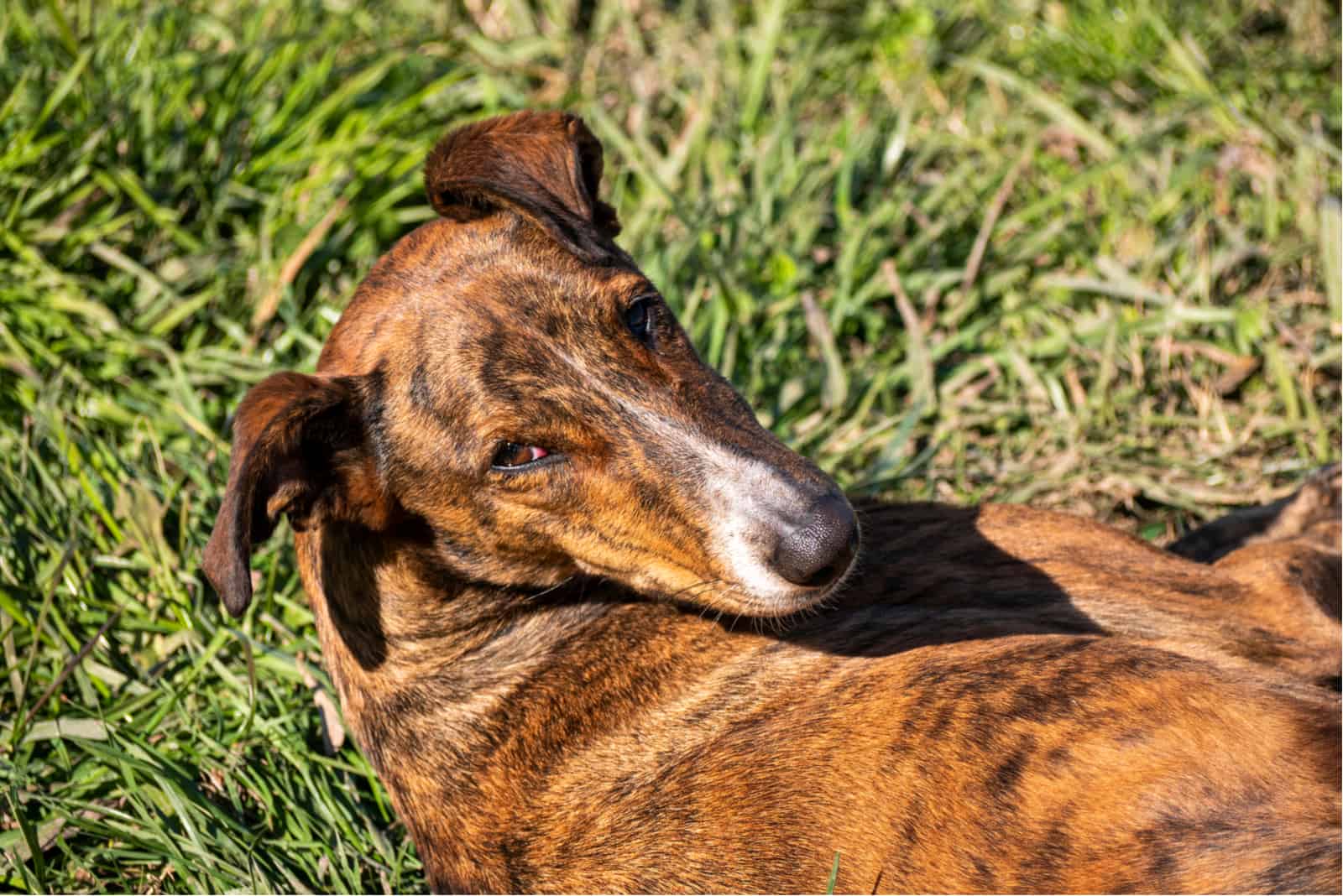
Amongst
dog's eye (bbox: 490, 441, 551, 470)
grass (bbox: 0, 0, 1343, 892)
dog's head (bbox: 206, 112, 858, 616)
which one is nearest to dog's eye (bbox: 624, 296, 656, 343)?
dog's head (bbox: 206, 112, 858, 616)

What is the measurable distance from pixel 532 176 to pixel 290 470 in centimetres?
111

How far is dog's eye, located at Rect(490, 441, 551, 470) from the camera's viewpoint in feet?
11.6

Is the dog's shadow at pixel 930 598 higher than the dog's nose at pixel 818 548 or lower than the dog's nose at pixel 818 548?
lower

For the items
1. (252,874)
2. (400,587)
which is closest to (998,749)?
(400,587)

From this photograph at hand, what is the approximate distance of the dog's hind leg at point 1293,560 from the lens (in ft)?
12.5

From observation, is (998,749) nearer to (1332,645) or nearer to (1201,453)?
(1332,645)

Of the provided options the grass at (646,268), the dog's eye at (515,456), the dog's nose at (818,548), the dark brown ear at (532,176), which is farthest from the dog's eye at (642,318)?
the grass at (646,268)

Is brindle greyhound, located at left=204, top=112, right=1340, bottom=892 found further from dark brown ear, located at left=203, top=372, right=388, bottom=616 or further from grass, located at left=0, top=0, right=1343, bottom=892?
grass, located at left=0, top=0, right=1343, bottom=892

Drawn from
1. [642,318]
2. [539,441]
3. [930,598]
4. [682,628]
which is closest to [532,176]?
[642,318]

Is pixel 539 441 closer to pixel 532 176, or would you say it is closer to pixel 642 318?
pixel 642 318

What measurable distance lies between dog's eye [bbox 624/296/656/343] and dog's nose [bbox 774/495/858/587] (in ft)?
2.32

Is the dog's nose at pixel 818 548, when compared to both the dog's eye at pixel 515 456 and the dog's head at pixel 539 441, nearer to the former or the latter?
the dog's head at pixel 539 441

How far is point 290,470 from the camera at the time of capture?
337 cm

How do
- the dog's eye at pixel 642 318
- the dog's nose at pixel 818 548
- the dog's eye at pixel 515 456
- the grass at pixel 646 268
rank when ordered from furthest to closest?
the grass at pixel 646 268, the dog's eye at pixel 642 318, the dog's eye at pixel 515 456, the dog's nose at pixel 818 548
